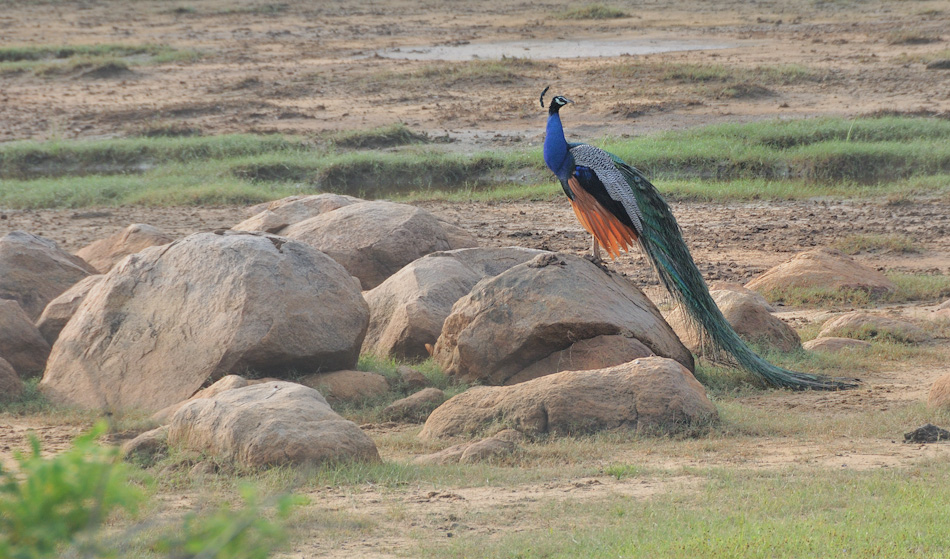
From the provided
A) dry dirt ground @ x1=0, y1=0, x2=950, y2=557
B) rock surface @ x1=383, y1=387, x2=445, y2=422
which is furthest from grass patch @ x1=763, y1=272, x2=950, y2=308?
rock surface @ x1=383, y1=387, x2=445, y2=422

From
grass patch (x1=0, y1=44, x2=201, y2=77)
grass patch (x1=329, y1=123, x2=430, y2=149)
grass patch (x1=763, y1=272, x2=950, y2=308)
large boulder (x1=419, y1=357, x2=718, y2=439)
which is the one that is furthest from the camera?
grass patch (x1=0, y1=44, x2=201, y2=77)

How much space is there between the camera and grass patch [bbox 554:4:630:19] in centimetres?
3039

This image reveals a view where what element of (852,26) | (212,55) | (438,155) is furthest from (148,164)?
(852,26)

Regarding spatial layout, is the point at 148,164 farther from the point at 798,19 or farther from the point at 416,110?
the point at 798,19

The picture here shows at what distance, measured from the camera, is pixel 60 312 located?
8125 mm

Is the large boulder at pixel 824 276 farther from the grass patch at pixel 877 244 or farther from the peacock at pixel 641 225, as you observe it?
the peacock at pixel 641 225

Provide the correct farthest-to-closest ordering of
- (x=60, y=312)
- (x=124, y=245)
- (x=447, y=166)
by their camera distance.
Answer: (x=447, y=166) < (x=124, y=245) < (x=60, y=312)

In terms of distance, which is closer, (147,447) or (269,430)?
(269,430)

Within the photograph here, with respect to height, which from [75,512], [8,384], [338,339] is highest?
[75,512]

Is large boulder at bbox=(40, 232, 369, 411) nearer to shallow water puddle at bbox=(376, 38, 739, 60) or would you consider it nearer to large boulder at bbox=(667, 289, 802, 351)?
large boulder at bbox=(667, 289, 802, 351)

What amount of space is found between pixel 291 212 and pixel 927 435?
6220mm

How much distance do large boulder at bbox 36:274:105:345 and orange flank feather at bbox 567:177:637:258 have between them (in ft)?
12.2

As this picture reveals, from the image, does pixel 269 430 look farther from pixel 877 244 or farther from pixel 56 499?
pixel 877 244

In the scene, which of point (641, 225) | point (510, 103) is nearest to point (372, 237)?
point (641, 225)
